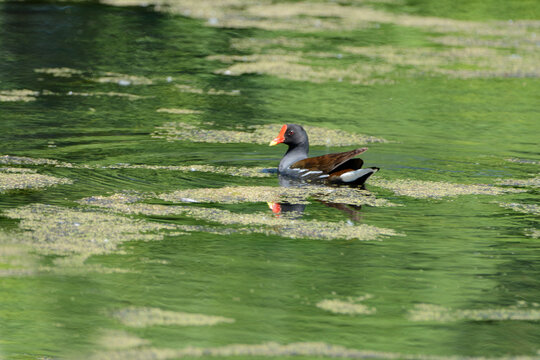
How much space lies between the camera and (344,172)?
336 inches

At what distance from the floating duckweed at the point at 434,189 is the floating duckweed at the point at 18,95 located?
4947mm

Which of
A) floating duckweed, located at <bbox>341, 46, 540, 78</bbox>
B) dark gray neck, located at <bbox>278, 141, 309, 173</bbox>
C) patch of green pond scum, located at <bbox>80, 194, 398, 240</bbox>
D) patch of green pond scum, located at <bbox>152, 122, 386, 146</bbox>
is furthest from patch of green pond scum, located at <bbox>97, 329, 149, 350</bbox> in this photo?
floating duckweed, located at <bbox>341, 46, 540, 78</bbox>

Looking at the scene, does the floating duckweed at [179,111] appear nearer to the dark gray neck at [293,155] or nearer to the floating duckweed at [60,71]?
the floating duckweed at [60,71]

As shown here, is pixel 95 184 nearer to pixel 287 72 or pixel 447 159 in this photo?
pixel 447 159

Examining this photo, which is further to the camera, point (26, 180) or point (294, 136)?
point (294, 136)

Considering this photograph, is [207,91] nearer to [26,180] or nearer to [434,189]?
[26,180]

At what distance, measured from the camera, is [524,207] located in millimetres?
7820

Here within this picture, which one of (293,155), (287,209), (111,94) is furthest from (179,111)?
(287,209)

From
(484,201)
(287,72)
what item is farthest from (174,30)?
(484,201)

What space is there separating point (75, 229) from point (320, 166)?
266cm

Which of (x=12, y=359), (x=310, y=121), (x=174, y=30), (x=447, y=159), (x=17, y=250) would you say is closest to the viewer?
(x=12, y=359)

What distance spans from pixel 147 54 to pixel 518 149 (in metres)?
6.75

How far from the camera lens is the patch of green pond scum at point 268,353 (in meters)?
4.66

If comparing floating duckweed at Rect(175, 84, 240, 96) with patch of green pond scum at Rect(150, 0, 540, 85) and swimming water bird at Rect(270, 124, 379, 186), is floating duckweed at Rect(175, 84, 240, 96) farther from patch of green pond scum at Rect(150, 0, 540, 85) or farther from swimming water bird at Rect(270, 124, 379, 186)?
swimming water bird at Rect(270, 124, 379, 186)
